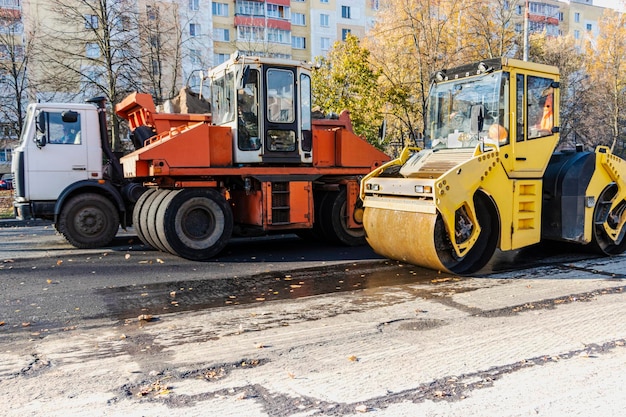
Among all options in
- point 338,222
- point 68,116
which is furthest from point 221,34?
point 338,222

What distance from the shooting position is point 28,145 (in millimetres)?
10875

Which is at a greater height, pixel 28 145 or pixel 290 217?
pixel 28 145

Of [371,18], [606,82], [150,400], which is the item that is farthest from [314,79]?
[371,18]

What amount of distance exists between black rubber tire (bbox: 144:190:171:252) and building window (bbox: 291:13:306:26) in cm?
4409

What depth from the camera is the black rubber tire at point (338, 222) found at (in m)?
11.0

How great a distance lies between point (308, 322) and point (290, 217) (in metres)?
4.62

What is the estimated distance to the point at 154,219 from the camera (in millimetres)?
9750

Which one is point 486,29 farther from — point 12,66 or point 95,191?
point 12,66

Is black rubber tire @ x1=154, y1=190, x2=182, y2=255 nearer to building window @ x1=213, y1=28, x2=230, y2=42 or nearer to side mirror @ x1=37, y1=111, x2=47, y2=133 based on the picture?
side mirror @ x1=37, y1=111, x2=47, y2=133

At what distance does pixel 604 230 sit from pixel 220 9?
42555mm

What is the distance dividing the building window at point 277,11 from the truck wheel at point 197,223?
4131 centimetres

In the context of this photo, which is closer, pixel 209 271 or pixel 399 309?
pixel 399 309

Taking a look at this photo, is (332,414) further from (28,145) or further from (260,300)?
(28,145)

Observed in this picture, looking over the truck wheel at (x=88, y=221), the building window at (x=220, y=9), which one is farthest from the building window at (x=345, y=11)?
the truck wheel at (x=88, y=221)
